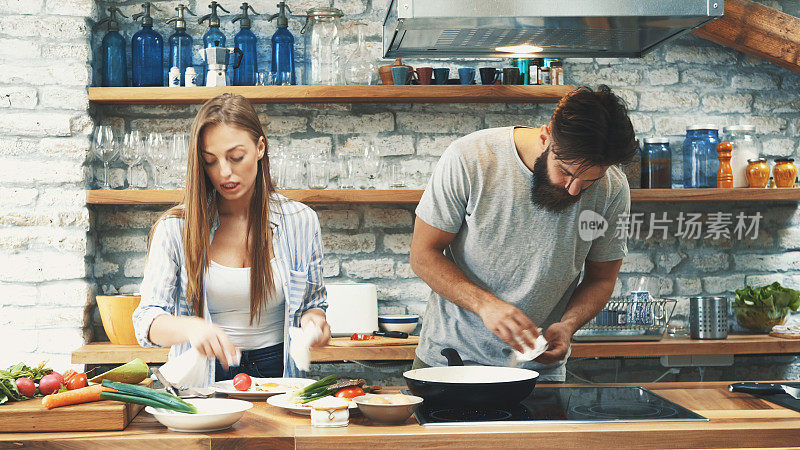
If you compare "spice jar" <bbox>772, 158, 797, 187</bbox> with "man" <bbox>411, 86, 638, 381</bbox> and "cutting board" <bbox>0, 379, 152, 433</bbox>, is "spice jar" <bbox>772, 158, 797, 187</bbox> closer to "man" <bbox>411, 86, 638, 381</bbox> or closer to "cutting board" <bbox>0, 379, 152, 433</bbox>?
"man" <bbox>411, 86, 638, 381</bbox>

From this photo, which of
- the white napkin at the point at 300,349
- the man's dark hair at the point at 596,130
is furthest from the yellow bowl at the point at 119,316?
the man's dark hair at the point at 596,130

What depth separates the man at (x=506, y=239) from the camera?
2184 millimetres

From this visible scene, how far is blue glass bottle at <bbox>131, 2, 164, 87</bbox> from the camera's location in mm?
3564

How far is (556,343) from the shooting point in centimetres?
217

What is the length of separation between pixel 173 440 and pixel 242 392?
1.17 ft

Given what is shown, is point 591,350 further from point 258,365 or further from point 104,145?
point 104,145

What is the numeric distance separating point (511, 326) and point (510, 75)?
1.85 m

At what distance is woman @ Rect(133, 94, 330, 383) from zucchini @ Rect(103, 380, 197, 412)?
1.23 ft

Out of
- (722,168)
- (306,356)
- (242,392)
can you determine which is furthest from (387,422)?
(722,168)

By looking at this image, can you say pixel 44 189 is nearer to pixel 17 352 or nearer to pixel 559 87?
pixel 17 352

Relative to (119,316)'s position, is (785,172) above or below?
above

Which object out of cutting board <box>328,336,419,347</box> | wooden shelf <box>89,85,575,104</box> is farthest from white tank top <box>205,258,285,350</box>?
wooden shelf <box>89,85,575,104</box>

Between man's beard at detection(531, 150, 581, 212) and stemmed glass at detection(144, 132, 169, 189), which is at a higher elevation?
stemmed glass at detection(144, 132, 169, 189)

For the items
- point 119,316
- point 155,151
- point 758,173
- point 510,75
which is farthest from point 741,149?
point 119,316
